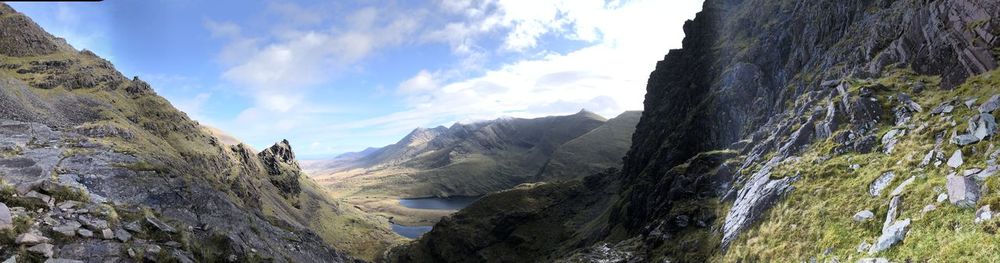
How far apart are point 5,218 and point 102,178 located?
33.8 metres

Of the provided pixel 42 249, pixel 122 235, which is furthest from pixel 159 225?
pixel 42 249

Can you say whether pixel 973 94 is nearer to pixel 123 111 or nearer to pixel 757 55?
pixel 757 55

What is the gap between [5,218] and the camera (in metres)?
15.2

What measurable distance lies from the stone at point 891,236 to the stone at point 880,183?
5.25m

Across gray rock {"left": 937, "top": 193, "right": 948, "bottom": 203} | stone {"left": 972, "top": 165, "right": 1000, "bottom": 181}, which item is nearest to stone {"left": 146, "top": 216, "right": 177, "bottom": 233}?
gray rock {"left": 937, "top": 193, "right": 948, "bottom": 203}

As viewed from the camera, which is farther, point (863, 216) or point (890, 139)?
point (890, 139)

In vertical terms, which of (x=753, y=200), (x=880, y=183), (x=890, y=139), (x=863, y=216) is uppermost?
(x=890, y=139)

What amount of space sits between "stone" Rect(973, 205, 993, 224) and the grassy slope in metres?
0.27

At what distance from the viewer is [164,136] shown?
138 meters

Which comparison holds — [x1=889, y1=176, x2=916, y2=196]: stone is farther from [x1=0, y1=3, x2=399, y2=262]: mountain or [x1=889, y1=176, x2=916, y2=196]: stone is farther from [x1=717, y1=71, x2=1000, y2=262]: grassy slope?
[x1=0, y1=3, x2=399, y2=262]: mountain

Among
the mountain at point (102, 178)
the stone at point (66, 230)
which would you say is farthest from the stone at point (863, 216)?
the stone at point (66, 230)

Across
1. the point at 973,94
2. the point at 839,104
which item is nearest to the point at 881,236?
the point at 973,94

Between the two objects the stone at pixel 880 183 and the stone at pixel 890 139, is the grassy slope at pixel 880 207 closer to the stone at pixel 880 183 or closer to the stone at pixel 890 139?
the stone at pixel 880 183

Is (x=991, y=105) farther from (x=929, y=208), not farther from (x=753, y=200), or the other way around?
(x=753, y=200)
